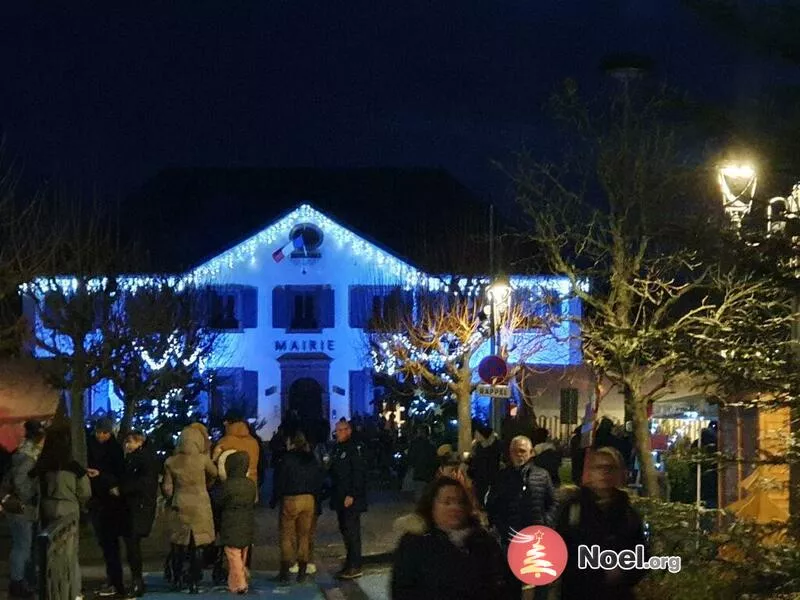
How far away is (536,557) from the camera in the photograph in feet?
27.3

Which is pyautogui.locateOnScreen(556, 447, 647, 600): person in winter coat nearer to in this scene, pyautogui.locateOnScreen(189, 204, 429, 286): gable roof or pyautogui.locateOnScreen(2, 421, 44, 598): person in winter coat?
pyautogui.locateOnScreen(2, 421, 44, 598): person in winter coat

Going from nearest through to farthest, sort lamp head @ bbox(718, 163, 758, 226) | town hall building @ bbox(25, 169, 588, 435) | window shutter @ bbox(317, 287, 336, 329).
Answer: lamp head @ bbox(718, 163, 758, 226)
town hall building @ bbox(25, 169, 588, 435)
window shutter @ bbox(317, 287, 336, 329)

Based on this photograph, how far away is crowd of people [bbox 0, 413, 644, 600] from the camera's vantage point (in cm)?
704

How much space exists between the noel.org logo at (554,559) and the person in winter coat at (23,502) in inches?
231

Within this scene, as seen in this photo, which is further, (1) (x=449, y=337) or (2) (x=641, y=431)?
(1) (x=449, y=337)

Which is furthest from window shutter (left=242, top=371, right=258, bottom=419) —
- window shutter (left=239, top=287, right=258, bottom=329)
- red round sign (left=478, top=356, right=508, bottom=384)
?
red round sign (left=478, top=356, right=508, bottom=384)

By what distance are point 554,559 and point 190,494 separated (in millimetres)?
6912

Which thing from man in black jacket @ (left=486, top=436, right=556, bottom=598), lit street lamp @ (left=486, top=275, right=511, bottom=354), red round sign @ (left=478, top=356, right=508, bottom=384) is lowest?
man in black jacket @ (left=486, top=436, right=556, bottom=598)

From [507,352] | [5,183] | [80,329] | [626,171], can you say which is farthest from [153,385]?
[626,171]

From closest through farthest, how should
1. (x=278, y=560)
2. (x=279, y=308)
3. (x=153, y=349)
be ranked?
(x=278, y=560)
(x=153, y=349)
(x=279, y=308)

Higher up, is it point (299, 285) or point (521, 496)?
point (299, 285)

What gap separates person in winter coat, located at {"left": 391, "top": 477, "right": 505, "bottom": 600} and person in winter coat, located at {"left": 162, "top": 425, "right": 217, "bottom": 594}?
8.10 m

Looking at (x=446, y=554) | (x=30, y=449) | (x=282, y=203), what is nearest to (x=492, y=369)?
(x=30, y=449)

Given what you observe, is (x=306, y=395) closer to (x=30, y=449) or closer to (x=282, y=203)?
(x=282, y=203)
